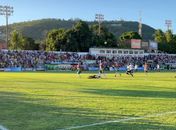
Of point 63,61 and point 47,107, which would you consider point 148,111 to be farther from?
point 63,61

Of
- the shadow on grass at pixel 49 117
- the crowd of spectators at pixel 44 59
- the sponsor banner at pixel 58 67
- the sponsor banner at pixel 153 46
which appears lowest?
the shadow on grass at pixel 49 117

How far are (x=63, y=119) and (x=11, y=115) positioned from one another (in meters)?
1.94

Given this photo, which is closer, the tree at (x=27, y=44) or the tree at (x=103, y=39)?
the tree at (x=103, y=39)

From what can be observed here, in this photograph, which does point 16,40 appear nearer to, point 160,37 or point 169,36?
point 169,36

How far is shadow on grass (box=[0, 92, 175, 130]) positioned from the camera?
11.7 m

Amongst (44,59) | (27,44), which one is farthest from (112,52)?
(27,44)

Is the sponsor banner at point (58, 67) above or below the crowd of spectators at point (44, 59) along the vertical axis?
below

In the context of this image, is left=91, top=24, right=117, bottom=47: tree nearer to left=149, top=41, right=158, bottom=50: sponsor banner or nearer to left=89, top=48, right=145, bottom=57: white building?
left=149, top=41, right=158, bottom=50: sponsor banner

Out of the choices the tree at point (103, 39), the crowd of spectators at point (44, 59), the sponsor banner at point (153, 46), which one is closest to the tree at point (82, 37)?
the tree at point (103, 39)

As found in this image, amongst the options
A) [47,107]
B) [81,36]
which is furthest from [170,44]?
[47,107]

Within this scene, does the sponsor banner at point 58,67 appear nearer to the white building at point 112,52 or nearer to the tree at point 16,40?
the white building at point 112,52

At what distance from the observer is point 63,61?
279ft

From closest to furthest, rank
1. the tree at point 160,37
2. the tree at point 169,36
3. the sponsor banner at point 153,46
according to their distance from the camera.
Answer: the sponsor banner at point 153,46 → the tree at point 169,36 → the tree at point 160,37

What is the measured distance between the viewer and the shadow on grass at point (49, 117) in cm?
1170
